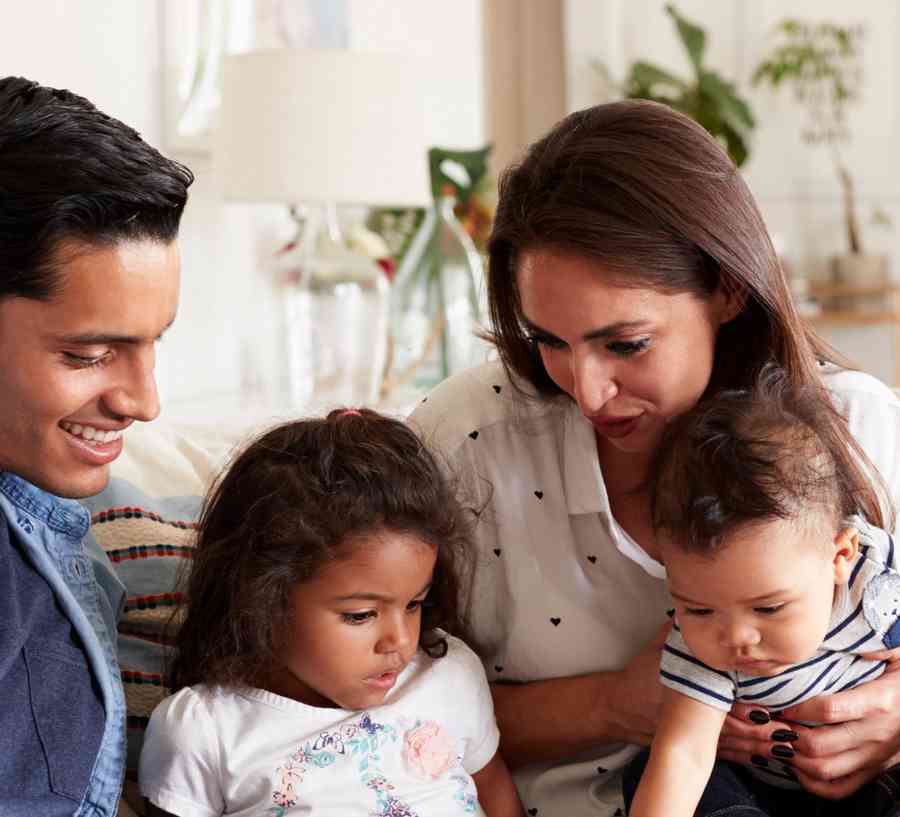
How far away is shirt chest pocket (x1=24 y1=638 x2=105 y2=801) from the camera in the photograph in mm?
1246

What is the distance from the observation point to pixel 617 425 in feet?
5.28

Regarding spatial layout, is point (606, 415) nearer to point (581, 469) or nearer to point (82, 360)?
point (581, 469)

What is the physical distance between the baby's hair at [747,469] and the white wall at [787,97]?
187 inches

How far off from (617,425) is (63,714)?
0.70 meters

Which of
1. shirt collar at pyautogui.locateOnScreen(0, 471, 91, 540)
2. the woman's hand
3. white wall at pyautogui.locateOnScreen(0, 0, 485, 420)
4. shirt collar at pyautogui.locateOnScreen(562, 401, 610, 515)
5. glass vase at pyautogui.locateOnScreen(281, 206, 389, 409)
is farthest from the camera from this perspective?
glass vase at pyautogui.locateOnScreen(281, 206, 389, 409)

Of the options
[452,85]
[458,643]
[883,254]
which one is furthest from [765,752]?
[883,254]

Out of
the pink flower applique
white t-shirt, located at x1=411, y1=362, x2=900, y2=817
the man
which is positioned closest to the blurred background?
white t-shirt, located at x1=411, y1=362, x2=900, y2=817

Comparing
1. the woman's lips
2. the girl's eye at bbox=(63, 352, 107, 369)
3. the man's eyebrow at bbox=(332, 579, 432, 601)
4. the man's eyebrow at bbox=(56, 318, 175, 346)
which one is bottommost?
the man's eyebrow at bbox=(332, 579, 432, 601)

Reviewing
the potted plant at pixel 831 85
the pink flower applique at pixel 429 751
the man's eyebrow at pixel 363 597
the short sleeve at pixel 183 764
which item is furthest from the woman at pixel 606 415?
the potted plant at pixel 831 85

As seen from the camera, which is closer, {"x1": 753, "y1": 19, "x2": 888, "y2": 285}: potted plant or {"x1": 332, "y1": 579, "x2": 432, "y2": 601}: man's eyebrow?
{"x1": 332, "y1": 579, "x2": 432, "y2": 601}: man's eyebrow

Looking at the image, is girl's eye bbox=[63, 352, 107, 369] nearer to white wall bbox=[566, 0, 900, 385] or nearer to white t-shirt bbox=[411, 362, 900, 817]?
white t-shirt bbox=[411, 362, 900, 817]

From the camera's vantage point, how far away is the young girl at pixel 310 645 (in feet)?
4.82

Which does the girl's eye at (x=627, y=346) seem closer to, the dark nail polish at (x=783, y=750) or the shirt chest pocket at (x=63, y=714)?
the dark nail polish at (x=783, y=750)

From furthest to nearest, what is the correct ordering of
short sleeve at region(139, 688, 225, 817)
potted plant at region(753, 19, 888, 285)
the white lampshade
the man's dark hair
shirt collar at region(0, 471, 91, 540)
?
1. potted plant at region(753, 19, 888, 285)
2. the white lampshade
3. short sleeve at region(139, 688, 225, 817)
4. shirt collar at region(0, 471, 91, 540)
5. the man's dark hair
